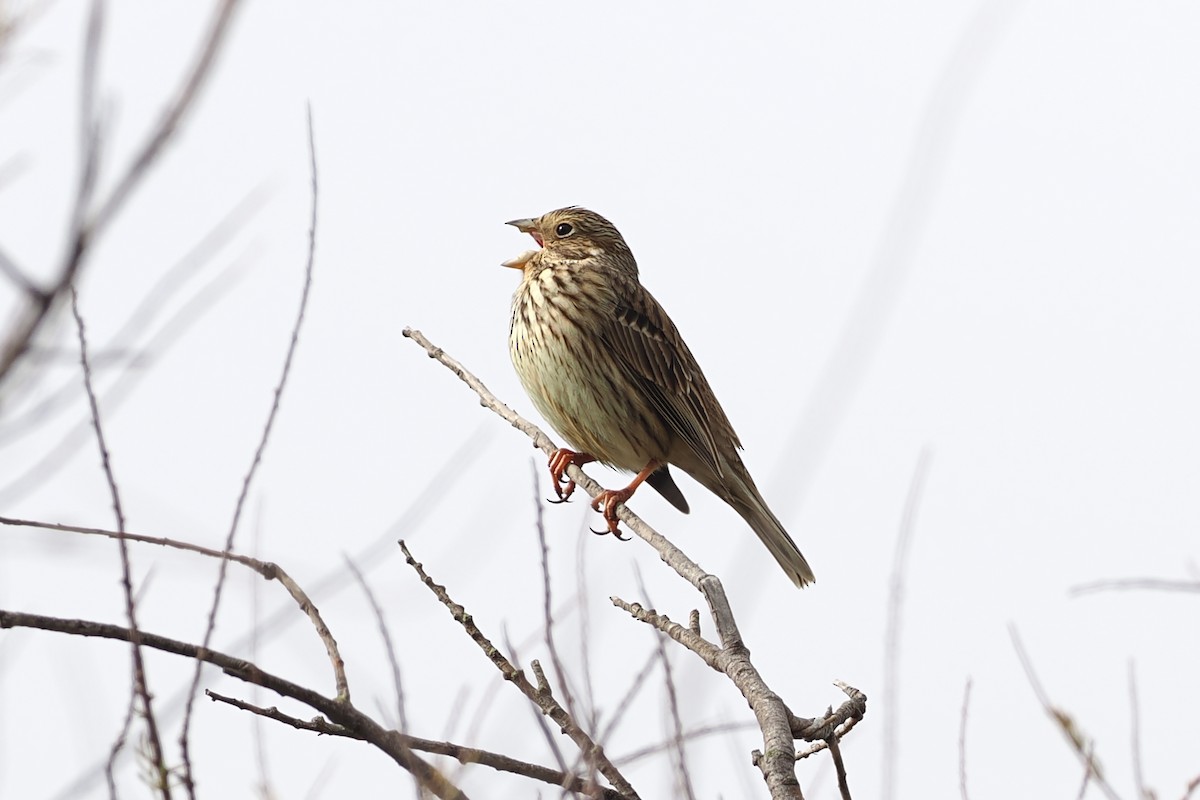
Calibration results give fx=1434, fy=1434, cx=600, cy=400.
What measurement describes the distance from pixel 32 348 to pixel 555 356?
509cm

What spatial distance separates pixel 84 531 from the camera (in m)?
2.53

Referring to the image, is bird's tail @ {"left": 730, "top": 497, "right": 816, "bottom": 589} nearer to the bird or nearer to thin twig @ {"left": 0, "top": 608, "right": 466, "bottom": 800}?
the bird

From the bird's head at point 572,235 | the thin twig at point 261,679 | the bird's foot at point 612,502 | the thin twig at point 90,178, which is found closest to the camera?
the thin twig at point 90,178

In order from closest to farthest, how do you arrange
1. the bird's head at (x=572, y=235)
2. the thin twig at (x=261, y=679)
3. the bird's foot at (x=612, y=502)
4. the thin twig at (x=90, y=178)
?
the thin twig at (x=90, y=178) → the thin twig at (x=261, y=679) → the bird's foot at (x=612, y=502) → the bird's head at (x=572, y=235)

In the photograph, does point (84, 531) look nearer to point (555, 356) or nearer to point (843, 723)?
point (843, 723)

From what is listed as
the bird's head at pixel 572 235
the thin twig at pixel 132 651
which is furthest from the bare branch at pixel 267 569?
the bird's head at pixel 572 235

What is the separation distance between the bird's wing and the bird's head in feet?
1.14

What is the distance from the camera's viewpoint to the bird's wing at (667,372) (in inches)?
264

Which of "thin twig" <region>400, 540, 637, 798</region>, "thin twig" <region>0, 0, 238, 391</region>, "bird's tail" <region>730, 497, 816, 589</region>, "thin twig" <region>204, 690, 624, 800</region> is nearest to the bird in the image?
"bird's tail" <region>730, 497, 816, 589</region>

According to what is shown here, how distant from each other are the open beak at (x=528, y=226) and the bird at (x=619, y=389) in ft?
0.85

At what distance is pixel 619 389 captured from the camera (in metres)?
6.57

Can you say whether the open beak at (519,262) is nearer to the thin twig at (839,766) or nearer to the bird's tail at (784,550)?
the bird's tail at (784,550)

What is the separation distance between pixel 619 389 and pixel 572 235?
3.73 ft

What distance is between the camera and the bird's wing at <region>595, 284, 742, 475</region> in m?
6.70
